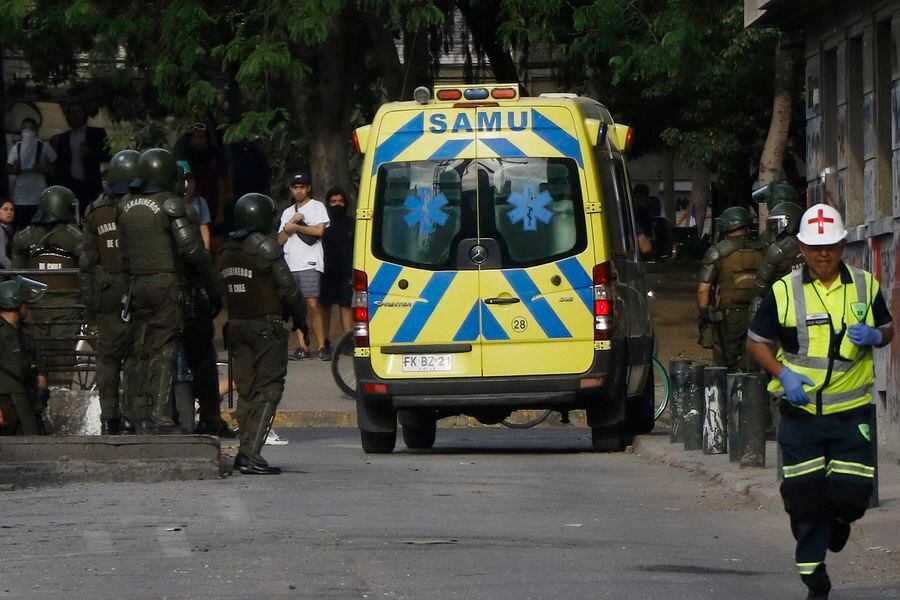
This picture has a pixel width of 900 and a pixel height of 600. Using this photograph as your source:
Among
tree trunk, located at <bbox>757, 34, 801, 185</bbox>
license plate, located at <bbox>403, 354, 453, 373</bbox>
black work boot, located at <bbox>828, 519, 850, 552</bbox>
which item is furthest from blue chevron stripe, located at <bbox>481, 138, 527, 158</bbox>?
tree trunk, located at <bbox>757, 34, 801, 185</bbox>

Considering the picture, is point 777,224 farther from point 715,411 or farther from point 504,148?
point 504,148

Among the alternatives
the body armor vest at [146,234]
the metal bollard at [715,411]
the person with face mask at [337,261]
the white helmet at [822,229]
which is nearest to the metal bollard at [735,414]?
the metal bollard at [715,411]

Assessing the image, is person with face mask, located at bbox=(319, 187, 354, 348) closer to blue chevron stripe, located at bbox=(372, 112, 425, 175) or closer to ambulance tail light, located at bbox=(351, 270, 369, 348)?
ambulance tail light, located at bbox=(351, 270, 369, 348)

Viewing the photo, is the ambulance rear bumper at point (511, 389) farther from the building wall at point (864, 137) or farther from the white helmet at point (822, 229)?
the white helmet at point (822, 229)

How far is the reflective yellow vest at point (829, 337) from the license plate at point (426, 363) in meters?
6.47

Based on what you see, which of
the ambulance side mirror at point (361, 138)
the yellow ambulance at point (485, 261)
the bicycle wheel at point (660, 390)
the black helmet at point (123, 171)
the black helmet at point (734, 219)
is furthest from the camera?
the bicycle wheel at point (660, 390)

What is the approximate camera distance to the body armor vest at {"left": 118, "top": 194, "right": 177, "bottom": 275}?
13672 millimetres

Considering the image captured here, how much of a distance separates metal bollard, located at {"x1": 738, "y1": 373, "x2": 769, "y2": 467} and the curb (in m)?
0.08

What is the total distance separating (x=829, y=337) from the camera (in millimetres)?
8414

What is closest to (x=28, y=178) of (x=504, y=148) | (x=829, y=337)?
(x=504, y=148)

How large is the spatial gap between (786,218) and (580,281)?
235cm

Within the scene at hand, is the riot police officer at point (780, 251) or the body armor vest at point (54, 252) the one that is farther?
the body armor vest at point (54, 252)

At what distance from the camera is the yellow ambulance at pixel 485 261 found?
1481 cm

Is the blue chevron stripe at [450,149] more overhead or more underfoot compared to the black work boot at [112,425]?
more overhead
